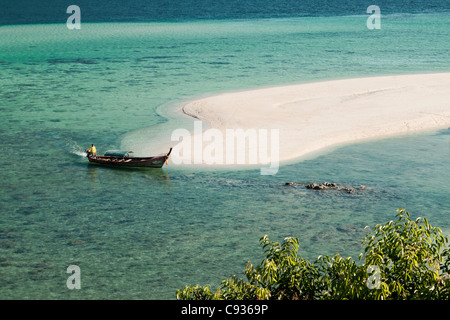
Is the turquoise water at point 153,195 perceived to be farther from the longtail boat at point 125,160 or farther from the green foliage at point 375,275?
the green foliage at point 375,275

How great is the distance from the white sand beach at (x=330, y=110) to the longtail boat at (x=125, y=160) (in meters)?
6.76

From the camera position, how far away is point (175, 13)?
160000 millimetres

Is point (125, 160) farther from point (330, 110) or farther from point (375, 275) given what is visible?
point (375, 275)

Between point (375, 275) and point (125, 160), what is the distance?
23.1 m

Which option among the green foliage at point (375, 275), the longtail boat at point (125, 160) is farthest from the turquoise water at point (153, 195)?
the green foliage at point (375, 275)

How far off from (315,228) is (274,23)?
109855 mm

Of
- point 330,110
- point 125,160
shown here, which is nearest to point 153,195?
point 125,160

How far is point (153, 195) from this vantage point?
29859 millimetres

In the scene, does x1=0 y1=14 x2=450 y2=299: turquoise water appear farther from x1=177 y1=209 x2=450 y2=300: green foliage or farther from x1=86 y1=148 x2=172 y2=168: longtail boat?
x1=177 y1=209 x2=450 y2=300: green foliage

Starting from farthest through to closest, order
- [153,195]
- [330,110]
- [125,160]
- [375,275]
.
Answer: [330,110], [125,160], [153,195], [375,275]

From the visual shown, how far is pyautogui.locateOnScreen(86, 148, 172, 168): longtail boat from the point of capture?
109 ft
